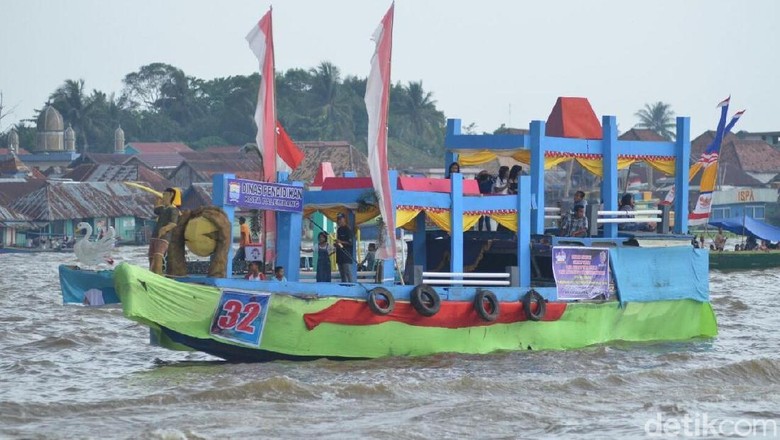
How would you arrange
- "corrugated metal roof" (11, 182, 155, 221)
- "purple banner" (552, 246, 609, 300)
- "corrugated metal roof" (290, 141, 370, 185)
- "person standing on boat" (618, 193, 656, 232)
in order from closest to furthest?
"purple banner" (552, 246, 609, 300) < "person standing on boat" (618, 193, 656, 232) < "corrugated metal roof" (11, 182, 155, 221) < "corrugated metal roof" (290, 141, 370, 185)

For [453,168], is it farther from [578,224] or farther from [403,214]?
[578,224]

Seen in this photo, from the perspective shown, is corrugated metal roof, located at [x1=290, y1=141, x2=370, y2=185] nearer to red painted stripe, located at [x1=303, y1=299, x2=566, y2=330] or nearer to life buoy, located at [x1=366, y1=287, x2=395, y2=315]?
red painted stripe, located at [x1=303, y1=299, x2=566, y2=330]

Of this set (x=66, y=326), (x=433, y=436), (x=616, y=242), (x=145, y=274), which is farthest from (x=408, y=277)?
(x=66, y=326)

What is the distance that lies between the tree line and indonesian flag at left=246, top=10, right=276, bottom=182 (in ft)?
238

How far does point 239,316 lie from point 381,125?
3.06 meters

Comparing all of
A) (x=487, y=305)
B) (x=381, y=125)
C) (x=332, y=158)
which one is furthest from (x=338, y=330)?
(x=332, y=158)

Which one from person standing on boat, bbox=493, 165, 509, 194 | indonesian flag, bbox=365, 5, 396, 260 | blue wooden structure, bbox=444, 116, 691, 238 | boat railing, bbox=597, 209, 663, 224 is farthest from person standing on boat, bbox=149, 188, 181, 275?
boat railing, bbox=597, 209, 663, 224

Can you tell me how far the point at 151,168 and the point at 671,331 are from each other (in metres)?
66.3

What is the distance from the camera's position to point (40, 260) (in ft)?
179

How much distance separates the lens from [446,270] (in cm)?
1880

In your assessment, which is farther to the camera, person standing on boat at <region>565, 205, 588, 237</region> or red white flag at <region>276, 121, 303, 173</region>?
person standing on boat at <region>565, 205, 588, 237</region>

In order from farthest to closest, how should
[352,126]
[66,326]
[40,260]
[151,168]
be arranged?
[352,126] → [151,168] → [40,260] → [66,326]

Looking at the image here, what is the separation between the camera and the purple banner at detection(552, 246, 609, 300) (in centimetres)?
1766

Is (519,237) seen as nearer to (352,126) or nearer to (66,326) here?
→ (66,326)
